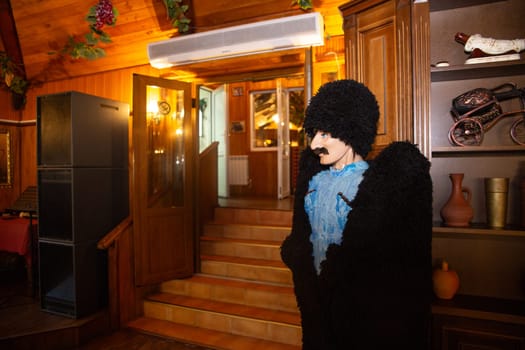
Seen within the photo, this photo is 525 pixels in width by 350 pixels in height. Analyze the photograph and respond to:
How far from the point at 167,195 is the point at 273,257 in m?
1.23

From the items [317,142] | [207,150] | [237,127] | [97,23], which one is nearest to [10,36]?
[97,23]

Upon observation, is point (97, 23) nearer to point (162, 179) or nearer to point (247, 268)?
point (162, 179)

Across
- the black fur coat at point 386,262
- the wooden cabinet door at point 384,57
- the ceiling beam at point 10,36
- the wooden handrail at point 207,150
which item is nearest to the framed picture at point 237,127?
the wooden handrail at point 207,150

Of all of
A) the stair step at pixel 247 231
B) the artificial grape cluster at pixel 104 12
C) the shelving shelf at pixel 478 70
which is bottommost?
the stair step at pixel 247 231

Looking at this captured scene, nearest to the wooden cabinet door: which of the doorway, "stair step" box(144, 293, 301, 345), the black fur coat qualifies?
the black fur coat

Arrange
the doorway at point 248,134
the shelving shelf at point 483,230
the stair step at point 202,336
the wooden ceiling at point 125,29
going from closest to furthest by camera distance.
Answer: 1. the shelving shelf at point 483,230
2. the stair step at point 202,336
3. the wooden ceiling at point 125,29
4. the doorway at point 248,134

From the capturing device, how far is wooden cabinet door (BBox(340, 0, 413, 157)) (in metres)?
1.74

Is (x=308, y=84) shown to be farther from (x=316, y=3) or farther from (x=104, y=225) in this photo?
(x=104, y=225)

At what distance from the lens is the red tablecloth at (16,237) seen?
3338 millimetres

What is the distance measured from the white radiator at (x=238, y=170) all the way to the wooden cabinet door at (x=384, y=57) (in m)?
4.51

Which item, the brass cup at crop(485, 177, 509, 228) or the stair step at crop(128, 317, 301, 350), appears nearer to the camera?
the brass cup at crop(485, 177, 509, 228)

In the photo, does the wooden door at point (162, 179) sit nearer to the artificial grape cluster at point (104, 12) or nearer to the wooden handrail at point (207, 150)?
the artificial grape cluster at point (104, 12)

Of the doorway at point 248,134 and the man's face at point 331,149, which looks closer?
the man's face at point 331,149

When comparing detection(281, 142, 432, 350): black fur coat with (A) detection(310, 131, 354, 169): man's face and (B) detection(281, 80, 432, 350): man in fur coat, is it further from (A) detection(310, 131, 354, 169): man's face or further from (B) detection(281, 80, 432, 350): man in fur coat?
(A) detection(310, 131, 354, 169): man's face
